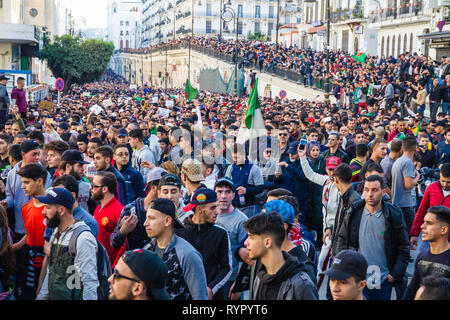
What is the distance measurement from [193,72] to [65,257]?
7105cm

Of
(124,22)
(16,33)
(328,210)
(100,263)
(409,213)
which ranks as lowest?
(409,213)

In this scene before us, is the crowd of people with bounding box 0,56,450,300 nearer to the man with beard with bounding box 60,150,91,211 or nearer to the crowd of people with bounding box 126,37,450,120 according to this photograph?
the man with beard with bounding box 60,150,91,211

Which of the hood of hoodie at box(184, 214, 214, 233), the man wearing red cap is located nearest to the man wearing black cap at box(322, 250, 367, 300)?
the hood of hoodie at box(184, 214, 214, 233)

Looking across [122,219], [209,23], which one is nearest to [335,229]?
[122,219]

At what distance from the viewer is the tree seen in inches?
2160

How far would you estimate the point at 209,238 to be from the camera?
530 centimetres

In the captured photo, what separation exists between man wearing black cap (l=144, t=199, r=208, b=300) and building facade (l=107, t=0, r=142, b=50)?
612 feet

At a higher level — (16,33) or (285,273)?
(16,33)

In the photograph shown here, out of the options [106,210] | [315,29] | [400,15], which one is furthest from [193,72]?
[106,210]

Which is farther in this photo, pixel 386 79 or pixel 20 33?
pixel 20 33

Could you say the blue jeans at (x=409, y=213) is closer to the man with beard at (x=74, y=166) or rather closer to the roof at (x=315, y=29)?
the man with beard at (x=74, y=166)

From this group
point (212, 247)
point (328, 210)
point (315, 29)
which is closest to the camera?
point (212, 247)

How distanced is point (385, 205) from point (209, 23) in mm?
97620

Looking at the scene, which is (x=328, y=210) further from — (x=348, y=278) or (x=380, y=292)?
(x=348, y=278)
